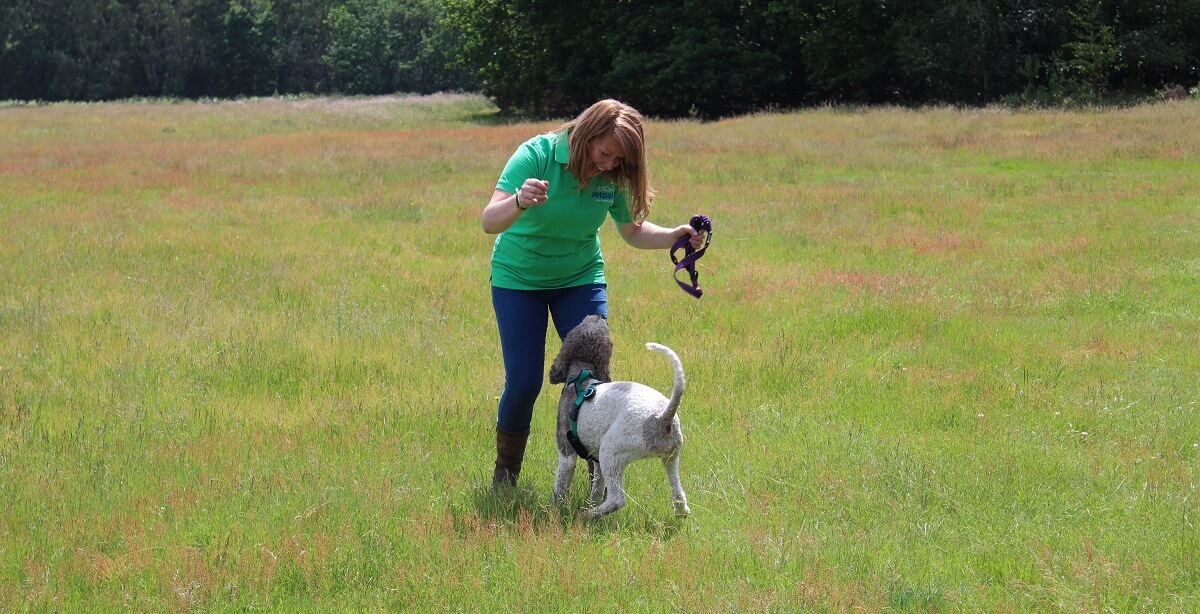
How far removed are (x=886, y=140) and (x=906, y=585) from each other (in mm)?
21580

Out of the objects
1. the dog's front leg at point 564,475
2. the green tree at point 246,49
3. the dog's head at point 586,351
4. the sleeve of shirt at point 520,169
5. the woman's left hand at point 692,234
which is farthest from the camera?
the green tree at point 246,49

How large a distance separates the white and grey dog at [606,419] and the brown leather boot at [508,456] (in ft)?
1.11

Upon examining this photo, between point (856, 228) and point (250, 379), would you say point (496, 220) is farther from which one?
point (856, 228)

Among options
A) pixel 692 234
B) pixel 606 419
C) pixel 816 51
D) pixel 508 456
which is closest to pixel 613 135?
pixel 692 234

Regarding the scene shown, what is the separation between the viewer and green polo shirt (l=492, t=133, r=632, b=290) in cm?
464

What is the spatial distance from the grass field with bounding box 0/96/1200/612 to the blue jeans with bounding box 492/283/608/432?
55 centimetres

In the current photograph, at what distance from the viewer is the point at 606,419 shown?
452 centimetres

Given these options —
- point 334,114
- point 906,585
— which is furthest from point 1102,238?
point 334,114

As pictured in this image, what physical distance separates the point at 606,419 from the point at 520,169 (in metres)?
1.19

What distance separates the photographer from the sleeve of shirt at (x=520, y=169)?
15.0ft

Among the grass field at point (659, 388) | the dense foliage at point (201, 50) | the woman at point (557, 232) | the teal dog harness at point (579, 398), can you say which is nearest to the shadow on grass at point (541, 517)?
the grass field at point (659, 388)

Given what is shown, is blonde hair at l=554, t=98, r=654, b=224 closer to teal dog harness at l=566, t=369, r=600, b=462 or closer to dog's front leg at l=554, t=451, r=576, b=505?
teal dog harness at l=566, t=369, r=600, b=462

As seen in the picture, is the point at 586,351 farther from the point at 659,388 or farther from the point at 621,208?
the point at 659,388

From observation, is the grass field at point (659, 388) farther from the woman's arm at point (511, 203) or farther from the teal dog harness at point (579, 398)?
the woman's arm at point (511, 203)
